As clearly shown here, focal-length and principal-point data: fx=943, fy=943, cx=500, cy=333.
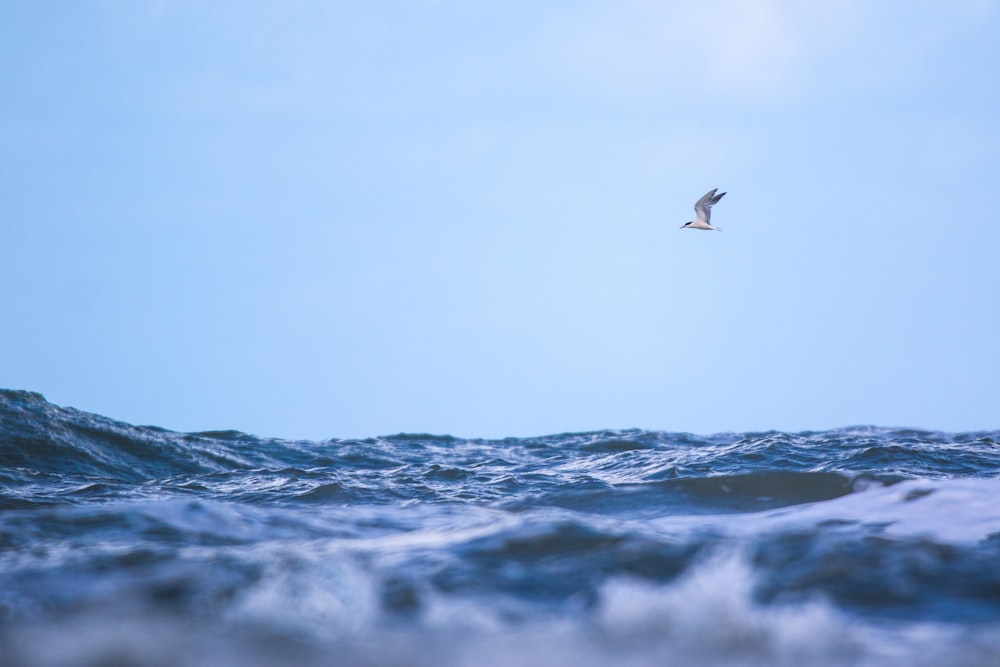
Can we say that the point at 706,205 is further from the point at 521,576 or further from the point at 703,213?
the point at 521,576

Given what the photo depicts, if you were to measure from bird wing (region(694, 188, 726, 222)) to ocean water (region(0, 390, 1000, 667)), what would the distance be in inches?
219

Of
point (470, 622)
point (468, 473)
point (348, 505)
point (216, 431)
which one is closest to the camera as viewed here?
point (470, 622)

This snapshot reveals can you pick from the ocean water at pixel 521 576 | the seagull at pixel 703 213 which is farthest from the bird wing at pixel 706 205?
the ocean water at pixel 521 576

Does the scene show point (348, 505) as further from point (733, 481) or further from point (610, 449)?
point (610, 449)

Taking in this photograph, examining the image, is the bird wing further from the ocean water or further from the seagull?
the ocean water

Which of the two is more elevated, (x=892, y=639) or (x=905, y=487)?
(x=905, y=487)

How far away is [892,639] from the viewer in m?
2.70

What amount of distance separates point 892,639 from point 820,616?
0.25 metres

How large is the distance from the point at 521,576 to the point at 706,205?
28.2 feet

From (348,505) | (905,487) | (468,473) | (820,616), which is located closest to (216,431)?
(468,473)

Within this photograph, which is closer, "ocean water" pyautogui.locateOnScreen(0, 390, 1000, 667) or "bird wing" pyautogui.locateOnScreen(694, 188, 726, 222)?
"ocean water" pyautogui.locateOnScreen(0, 390, 1000, 667)

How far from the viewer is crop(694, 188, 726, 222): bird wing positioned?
11.0 meters

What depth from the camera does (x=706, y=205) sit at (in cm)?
1128

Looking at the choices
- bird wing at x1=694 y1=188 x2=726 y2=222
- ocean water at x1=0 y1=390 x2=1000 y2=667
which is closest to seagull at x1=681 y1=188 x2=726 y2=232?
bird wing at x1=694 y1=188 x2=726 y2=222
